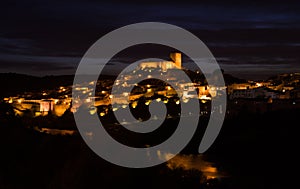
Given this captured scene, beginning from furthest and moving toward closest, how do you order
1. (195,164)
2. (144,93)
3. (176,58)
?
(176,58) → (144,93) → (195,164)

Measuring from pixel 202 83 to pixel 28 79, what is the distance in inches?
413

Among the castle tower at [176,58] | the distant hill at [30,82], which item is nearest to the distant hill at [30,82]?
the distant hill at [30,82]

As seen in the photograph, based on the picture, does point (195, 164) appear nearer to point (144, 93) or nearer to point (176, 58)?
point (144, 93)

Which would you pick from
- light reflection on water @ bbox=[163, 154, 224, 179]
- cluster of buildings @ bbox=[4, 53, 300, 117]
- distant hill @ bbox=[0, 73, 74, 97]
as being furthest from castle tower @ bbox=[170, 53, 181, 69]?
light reflection on water @ bbox=[163, 154, 224, 179]

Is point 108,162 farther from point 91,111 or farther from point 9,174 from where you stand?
point 91,111

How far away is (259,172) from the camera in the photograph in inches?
418

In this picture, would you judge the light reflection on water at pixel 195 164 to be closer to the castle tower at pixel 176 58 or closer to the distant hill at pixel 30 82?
the distant hill at pixel 30 82

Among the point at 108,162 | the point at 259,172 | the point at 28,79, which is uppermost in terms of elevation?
the point at 28,79

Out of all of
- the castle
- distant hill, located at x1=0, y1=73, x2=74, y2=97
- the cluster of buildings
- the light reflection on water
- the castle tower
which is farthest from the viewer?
the castle tower

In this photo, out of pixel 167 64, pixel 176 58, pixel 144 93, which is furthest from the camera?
pixel 176 58

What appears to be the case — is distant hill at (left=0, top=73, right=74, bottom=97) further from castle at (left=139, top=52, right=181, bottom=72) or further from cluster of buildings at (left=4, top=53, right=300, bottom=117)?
castle at (left=139, top=52, right=181, bottom=72)

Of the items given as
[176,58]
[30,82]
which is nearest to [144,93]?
[30,82]

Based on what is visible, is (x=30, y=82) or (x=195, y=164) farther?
(x=30, y=82)

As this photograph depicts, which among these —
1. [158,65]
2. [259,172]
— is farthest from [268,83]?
[259,172]
